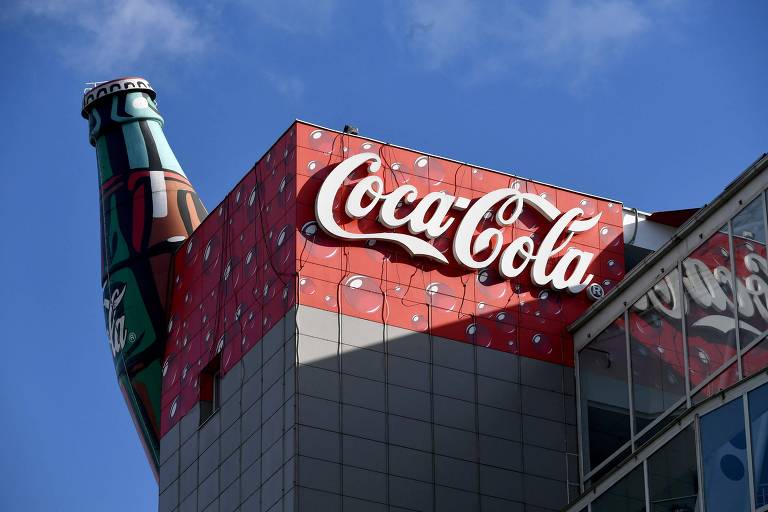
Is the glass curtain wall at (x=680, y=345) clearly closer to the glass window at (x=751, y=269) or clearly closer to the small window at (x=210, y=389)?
the glass window at (x=751, y=269)

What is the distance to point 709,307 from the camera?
1781 inches

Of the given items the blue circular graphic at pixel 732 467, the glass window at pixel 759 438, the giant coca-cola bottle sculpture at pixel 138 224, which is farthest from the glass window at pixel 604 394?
the giant coca-cola bottle sculpture at pixel 138 224

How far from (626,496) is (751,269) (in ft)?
21.0

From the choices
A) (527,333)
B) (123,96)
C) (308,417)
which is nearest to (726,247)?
(527,333)

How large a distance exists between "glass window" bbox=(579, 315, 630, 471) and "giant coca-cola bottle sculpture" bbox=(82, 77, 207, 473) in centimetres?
1235

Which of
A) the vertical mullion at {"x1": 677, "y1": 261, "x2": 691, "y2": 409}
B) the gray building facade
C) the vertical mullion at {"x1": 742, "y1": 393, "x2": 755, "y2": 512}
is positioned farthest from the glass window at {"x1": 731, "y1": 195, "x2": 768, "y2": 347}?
the gray building facade

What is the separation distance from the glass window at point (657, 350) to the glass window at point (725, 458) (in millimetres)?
8503

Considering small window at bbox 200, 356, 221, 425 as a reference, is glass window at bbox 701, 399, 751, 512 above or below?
below

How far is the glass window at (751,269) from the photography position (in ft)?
141

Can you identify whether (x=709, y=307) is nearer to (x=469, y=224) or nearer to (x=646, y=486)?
(x=646, y=486)

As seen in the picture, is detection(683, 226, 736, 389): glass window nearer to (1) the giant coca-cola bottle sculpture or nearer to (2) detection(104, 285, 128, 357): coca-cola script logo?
(1) the giant coca-cola bottle sculpture

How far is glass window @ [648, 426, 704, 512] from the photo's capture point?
37.7 meters

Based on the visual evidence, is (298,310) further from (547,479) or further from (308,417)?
(547,479)

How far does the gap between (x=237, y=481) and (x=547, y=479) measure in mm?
7657
